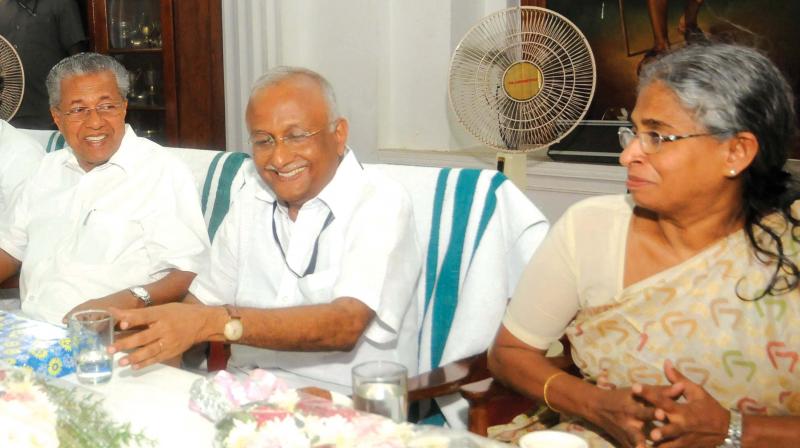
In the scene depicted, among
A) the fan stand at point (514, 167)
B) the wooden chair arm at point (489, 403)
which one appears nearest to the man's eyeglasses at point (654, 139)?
the wooden chair arm at point (489, 403)

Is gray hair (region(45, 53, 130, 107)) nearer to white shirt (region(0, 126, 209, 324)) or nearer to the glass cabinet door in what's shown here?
white shirt (region(0, 126, 209, 324))

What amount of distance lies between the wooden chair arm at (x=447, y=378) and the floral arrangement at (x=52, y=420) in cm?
59

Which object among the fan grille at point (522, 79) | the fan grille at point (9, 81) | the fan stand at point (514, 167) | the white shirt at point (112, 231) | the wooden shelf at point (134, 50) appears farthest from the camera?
the wooden shelf at point (134, 50)

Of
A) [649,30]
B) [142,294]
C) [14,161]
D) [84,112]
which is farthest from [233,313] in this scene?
[649,30]

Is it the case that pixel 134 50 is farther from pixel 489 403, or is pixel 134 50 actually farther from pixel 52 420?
pixel 52 420

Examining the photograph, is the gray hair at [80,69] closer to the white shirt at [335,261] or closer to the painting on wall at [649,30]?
the white shirt at [335,261]

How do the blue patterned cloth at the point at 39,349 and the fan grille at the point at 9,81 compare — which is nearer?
the blue patterned cloth at the point at 39,349

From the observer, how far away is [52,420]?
958 millimetres

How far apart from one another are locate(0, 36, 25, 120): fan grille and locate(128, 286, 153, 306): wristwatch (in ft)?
6.93

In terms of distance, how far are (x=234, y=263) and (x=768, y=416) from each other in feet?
3.73

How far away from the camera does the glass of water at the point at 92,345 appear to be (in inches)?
48.9

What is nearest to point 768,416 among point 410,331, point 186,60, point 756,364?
point 756,364

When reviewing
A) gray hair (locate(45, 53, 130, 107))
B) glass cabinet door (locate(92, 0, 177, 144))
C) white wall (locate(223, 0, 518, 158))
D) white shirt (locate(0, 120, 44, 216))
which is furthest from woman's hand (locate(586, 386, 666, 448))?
glass cabinet door (locate(92, 0, 177, 144))

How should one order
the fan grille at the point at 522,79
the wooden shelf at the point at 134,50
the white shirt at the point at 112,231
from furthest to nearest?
the wooden shelf at the point at 134,50 → the fan grille at the point at 522,79 → the white shirt at the point at 112,231
